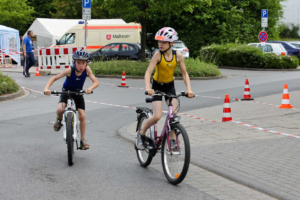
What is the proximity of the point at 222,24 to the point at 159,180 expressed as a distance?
36.1 m

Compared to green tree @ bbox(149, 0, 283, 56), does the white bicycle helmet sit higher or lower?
lower

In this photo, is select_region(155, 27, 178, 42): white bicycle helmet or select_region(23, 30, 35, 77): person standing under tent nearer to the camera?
select_region(155, 27, 178, 42): white bicycle helmet

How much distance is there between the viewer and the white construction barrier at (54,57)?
76.1ft

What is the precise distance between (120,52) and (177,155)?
2279 centimetres

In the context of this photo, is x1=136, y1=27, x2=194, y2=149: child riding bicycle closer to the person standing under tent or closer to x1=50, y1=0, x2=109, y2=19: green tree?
the person standing under tent

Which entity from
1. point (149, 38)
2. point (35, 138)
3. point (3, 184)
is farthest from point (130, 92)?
point (149, 38)

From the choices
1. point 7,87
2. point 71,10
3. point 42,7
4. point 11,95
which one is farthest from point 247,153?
point 42,7

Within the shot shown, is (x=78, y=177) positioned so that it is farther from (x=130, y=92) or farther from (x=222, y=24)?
(x=222, y=24)

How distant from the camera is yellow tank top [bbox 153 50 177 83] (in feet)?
19.9

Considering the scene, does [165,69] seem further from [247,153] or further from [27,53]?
[27,53]

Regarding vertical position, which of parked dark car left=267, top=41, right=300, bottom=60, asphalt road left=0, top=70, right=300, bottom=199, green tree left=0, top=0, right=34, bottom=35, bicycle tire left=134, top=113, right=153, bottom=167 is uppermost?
green tree left=0, top=0, right=34, bottom=35

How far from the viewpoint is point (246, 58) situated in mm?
29031

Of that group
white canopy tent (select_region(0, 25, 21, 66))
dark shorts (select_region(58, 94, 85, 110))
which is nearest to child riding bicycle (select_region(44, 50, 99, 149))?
dark shorts (select_region(58, 94, 85, 110))

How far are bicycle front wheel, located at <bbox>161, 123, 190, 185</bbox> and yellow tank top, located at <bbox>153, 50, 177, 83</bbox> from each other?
0.77 m
